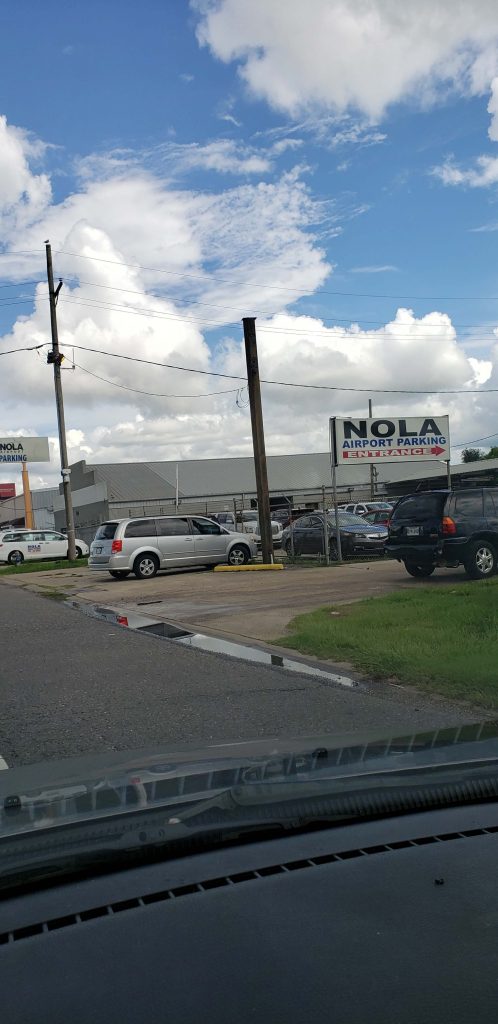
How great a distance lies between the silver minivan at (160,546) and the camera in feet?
75.3

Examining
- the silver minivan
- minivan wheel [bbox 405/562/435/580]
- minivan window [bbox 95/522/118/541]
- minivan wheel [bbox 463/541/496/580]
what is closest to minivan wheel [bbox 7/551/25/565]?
the silver minivan

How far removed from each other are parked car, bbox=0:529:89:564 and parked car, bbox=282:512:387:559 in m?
12.3

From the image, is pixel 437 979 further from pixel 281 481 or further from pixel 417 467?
pixel 417 467

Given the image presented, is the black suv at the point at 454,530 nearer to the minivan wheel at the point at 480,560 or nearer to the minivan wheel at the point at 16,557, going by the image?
the minivan wheel at the point at 480,560

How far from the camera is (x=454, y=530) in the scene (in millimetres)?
16281

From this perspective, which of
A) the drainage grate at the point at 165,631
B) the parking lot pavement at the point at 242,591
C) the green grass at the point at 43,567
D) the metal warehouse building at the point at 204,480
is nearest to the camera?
the drainage grate at the point at 165,631

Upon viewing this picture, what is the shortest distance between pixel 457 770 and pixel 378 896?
1.02 metres

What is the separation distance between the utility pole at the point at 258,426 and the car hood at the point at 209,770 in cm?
2078

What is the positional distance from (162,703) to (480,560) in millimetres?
Result: 10010

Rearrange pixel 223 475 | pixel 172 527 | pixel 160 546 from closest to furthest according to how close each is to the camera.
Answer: pixel 160 546, pixel 172 527, pixel 223 475

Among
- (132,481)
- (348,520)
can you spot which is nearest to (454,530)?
(348,520)

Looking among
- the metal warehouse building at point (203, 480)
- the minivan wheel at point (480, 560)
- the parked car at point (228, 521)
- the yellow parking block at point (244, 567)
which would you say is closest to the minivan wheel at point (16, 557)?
the parked car at point (228, 521)

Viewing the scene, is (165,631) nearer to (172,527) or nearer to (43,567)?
(172,527)

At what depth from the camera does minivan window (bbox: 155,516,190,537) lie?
23.7m
